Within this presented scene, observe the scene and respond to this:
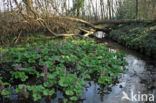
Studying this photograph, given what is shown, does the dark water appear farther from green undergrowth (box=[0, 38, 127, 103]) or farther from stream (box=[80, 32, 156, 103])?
green undergrowth (box=[0, 38, 127, 103])

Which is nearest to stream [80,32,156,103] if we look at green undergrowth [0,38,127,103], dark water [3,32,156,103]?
dark water [3,32,156,103]

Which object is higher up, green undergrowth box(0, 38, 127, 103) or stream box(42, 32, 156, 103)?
green undergrowth box(0, 38, 127, 103)

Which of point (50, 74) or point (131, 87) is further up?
point (50, 74)

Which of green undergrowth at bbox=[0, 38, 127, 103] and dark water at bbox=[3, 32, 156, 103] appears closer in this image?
green undergrowth at bbox=[0, 38, 127, 103]

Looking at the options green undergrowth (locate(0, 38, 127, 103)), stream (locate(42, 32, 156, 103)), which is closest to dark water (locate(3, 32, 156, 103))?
stream (locate(42, 32, 156, 103))

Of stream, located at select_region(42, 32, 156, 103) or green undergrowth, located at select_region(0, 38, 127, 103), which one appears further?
stream, located at select_region(42, 32, 156, 103)

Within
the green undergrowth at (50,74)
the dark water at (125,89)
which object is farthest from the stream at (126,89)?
the green undergrowth at (50,74)

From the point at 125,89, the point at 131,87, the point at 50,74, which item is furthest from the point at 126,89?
the point at 50,74

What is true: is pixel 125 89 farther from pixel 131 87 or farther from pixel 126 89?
pixel 131 87

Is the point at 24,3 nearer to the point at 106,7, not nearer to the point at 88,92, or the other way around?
the point at 88,92

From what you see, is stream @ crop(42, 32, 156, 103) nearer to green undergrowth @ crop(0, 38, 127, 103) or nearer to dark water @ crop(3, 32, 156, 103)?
dark water @ crop(3, 32, 156, 103)

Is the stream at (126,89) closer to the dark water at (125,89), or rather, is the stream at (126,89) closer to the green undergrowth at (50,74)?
the dark water at (125,89)

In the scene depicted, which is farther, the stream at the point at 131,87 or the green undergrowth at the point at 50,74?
the stream at the point at 131,87

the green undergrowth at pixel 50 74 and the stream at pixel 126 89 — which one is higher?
the green undergrowth at pixel 50 74
